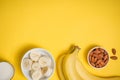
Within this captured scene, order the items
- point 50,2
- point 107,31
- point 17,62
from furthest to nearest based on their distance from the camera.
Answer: point 107,31, point 50,2, point 17,62

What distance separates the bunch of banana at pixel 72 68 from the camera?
1.23 meters

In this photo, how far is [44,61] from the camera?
1.20 meters

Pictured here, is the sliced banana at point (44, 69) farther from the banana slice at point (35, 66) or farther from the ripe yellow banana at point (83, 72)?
the ripe yellow banana at point (83, 72)

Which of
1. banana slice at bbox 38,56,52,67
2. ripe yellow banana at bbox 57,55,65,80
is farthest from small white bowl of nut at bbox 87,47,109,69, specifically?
banana slice at bbox 38,56,52,67

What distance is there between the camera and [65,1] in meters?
1.39

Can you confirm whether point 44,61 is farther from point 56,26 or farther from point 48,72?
point 56,26

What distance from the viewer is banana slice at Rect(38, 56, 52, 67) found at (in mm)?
1185

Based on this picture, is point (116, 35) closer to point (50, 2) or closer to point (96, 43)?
point (96, 43)

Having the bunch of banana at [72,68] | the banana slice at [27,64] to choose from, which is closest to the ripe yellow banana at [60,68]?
the bunch of banana at [72,68]

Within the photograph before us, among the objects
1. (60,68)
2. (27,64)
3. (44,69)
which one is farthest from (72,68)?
(27,64)

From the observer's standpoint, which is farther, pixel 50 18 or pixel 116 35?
pixel 116 35

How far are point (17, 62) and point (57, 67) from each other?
274 millimetres

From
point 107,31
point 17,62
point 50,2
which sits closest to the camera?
point 17,62

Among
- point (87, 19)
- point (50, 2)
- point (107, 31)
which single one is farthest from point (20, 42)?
point (107, 31)
